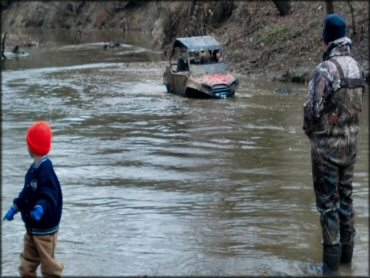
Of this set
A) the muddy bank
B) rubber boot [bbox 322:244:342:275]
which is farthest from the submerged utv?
rubber boot [bbox 322:244:342:275]

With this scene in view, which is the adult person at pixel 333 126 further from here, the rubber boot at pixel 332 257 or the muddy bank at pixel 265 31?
the muddy bank at pixel 265 31

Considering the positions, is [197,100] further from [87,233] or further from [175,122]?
[87,233]

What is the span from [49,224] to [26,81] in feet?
76.3

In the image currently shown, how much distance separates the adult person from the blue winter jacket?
222 centimetres

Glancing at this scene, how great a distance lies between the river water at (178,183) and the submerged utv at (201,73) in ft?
1.36

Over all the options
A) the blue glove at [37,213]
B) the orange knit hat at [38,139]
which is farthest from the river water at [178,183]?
the orange knit hat at [38,139]

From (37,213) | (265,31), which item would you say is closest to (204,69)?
(265,31)

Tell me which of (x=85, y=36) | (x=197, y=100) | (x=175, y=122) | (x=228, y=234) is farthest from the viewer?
(x=85, y=36)

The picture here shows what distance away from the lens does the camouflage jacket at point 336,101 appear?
18.2ft

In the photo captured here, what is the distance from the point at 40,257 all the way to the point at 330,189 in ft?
8.19

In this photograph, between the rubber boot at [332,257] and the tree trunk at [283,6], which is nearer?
the rubber boot at [332,257]

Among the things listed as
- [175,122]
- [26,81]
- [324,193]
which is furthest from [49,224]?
[26,81]

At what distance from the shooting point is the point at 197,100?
20.9 meters

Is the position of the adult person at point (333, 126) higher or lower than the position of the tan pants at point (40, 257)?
higher
